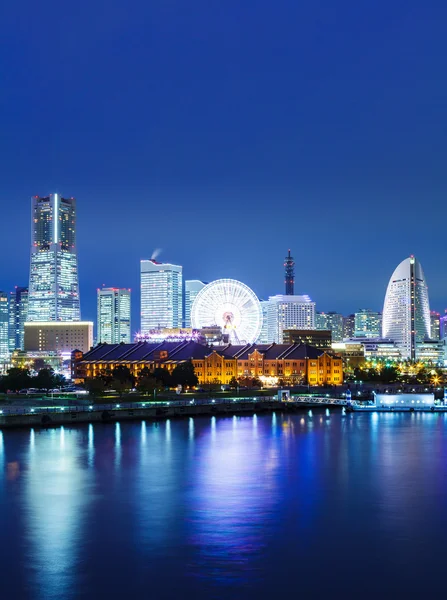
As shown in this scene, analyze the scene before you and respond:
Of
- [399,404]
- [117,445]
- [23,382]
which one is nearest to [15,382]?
[23,382]

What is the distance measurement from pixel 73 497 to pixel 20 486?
3.88 m

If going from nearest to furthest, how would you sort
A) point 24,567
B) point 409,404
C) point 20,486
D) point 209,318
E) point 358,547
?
point 24,567
point 358,547
point 20,486
point 409,404
point 209,318

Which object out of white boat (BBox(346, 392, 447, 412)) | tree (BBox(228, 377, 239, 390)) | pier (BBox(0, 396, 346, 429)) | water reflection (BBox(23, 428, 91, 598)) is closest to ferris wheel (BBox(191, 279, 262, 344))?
tree (BBox(228, 377, 239, 390))

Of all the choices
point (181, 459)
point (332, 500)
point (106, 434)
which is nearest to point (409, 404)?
point (106, 434)

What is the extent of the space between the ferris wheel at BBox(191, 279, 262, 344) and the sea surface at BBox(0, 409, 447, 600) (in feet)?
237

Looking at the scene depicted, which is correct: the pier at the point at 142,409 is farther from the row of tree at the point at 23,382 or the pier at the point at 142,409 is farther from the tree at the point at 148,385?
the row of tree at the point at 23,382

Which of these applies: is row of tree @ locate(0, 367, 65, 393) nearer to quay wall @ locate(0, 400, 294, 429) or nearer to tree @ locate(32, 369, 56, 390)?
tree @ locate(32, 369, 56, 390)

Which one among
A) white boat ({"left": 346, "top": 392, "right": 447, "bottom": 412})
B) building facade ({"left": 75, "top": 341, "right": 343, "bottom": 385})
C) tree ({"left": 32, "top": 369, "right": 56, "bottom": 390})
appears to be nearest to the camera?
white boat ({"left": 346, "top": 392, "right": 447, "bottom": 412})

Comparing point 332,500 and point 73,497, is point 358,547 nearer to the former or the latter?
point 332,500

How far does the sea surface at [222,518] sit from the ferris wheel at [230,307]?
72351 mm

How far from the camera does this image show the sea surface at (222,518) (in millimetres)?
26453

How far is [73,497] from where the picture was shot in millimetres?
39281

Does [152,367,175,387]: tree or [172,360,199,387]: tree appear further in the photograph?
[172,360,199,387]: tree

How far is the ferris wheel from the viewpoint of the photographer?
439ft
